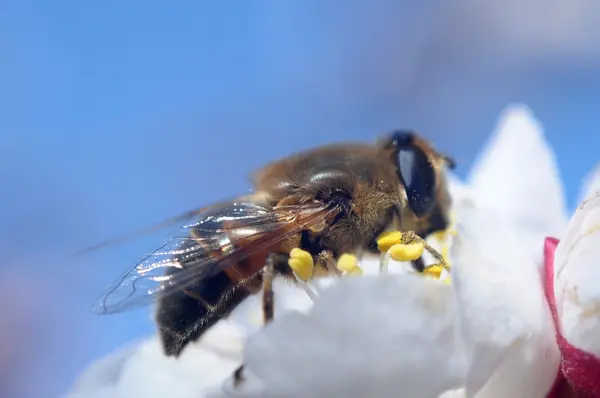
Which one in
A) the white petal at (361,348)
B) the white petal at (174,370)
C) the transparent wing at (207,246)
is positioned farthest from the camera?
the white petal at (174,370)

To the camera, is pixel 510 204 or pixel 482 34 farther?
pixel 482 34

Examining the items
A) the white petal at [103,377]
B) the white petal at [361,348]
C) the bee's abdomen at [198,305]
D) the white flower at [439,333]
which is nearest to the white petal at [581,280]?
the white flower at [439,333]

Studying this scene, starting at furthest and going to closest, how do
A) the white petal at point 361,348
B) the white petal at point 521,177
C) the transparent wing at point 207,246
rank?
the white petal at point 521,177
the transparent wing at point 207,246
the white petal at point 361,348

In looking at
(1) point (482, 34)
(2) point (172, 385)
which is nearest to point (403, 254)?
(2) point (172, 385)

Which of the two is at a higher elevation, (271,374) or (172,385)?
(271,374)

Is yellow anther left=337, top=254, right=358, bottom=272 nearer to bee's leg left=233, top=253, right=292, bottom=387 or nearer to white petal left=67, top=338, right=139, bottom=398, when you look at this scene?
bee's leg left=233, top=253, right=292, bottom=387

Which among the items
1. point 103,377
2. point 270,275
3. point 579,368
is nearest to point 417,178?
point 270,275

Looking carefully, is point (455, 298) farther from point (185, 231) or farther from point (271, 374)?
point (185, 231)

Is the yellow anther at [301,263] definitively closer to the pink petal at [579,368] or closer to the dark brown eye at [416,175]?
the dark brown eye at [416,175]
